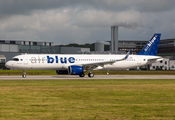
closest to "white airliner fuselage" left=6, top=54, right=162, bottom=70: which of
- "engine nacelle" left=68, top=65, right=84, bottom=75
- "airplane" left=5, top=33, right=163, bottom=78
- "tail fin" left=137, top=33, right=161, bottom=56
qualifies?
"airplane" left=5, top=33, right=163, bottom=78

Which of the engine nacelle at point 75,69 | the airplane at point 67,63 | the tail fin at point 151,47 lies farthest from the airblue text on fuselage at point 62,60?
the tail fin at point 151,47

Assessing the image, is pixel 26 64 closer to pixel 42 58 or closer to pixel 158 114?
pixel 42 58

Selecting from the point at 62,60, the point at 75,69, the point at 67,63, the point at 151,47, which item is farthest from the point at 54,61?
the point at 151,47

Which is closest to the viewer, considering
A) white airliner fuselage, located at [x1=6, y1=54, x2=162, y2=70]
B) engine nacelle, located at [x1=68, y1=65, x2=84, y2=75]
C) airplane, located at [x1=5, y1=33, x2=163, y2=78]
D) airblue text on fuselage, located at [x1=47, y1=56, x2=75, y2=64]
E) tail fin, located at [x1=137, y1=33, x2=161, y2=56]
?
engine nacelle, located at [x1=68, y1=65, x2=84, y2=75]

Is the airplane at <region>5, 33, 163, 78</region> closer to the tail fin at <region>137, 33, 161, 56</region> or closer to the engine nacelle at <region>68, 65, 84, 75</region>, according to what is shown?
the engine nacelle at <region>68, 65, 84, 75</region>

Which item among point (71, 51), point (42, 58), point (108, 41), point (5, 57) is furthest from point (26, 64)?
point (108, 41)

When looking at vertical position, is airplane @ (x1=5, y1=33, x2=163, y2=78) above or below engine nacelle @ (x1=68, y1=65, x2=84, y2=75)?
above

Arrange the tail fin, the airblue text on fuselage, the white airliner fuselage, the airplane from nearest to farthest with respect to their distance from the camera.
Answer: the airplane
the white airliner fuselage
the airblue text on fuselage
the tail fin

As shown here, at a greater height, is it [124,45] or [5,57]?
[124,45]

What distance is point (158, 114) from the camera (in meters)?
11.4

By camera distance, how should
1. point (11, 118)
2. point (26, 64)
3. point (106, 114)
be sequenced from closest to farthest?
point (11, 118) → point (106, 114) → point (26, 64)

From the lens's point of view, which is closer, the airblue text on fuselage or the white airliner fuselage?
the white airliner fuselage

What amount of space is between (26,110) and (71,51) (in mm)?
114403

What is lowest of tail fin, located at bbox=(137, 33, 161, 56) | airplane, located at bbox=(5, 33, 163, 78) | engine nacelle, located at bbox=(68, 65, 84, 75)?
engine nacelle, located at bbox=(68, 65, 84, 75)
